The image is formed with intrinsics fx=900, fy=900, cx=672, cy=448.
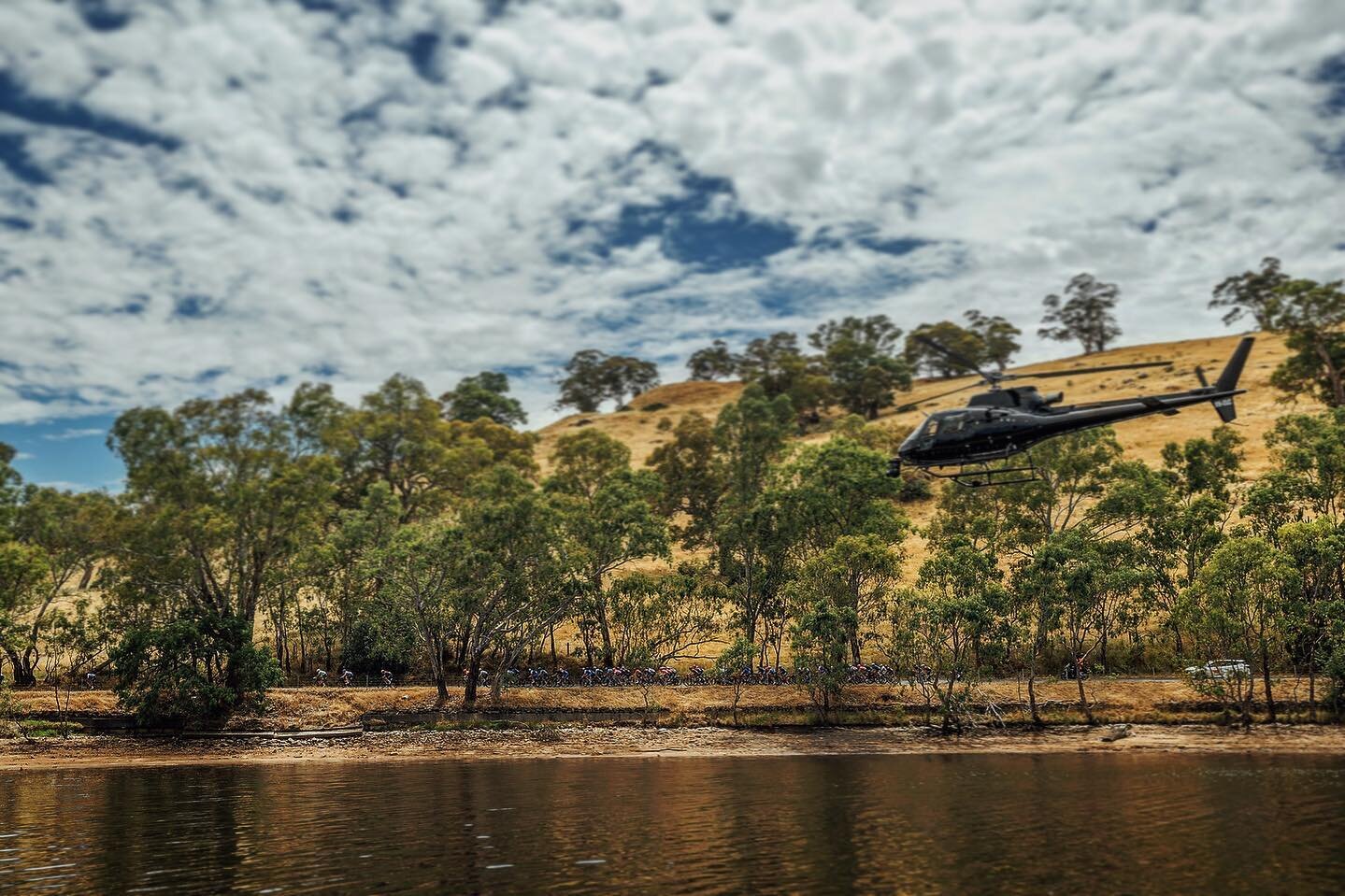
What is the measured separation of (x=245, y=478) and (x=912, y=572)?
49.3 m

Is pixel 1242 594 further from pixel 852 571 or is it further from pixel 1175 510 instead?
pixel 852 571

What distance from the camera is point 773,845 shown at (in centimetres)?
2384

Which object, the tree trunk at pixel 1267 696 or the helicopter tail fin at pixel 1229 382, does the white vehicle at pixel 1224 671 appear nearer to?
the tree trunk at pixel 1267 696

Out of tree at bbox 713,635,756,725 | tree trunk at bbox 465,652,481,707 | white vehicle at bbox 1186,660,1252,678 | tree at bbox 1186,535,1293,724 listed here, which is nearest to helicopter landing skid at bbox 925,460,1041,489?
tree at bbox 1186,535,1293,724

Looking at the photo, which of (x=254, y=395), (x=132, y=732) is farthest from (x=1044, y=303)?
(x=132, y=732)

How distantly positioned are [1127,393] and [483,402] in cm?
9588

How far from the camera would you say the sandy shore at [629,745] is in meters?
40.8

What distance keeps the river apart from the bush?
Answer: 11.4m

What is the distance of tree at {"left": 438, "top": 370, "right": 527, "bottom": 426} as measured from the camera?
148m

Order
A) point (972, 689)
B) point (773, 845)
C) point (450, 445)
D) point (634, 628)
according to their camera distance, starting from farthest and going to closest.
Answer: point (450, 445) < point (634, 628) < point (972, 689) < point (773, 845)

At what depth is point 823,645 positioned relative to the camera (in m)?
47.4

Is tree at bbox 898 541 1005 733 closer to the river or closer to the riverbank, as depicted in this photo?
the riverbank

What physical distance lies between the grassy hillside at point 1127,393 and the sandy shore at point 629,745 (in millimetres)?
35445

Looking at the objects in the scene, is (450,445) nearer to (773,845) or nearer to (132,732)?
(132,732)
